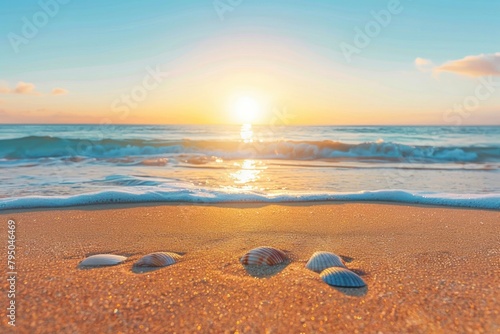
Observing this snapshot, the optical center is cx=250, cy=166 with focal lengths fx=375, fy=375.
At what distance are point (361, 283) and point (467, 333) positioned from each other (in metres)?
0.69

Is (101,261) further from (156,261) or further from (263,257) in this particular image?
(263,257)

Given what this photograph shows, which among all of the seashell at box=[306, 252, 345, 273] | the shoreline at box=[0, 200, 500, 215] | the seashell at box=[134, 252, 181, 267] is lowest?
the shoreline at box=[0, 200, 500, 215]

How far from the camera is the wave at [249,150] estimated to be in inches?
596

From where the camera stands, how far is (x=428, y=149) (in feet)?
57.0

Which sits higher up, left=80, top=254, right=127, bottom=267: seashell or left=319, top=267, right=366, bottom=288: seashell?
left=319, top=267, right=366, bottom=288: seashell

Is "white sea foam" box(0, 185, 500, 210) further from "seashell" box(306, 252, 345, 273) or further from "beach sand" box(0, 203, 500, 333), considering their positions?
"seashell" box(306, 252, 345, 273)

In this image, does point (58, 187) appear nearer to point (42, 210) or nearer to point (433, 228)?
point (42, 210)

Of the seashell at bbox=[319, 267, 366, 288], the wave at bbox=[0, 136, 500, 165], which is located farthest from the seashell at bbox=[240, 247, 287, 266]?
the wave at bbox=[0, 136, 500, 165]

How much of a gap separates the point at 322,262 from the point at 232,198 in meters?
2.96

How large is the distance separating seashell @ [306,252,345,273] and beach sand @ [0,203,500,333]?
0.42ft

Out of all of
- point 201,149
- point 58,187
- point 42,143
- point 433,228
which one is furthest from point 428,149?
point 42,143

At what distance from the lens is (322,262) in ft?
9.43

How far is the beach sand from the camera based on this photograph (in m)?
2.08

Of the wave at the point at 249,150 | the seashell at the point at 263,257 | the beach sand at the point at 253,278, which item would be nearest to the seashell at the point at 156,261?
the beach sand at the point at 253,278
